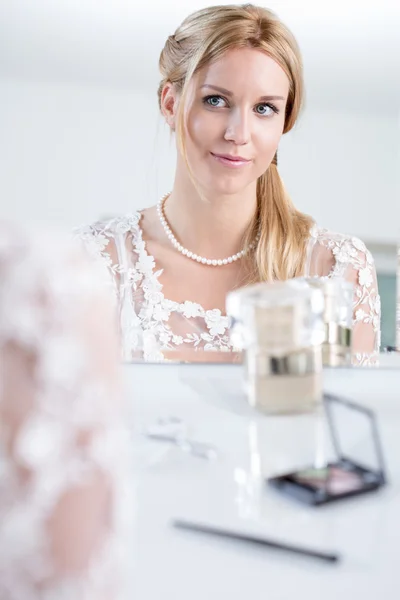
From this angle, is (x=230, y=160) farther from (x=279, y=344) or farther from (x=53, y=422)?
(x=53, y=422)

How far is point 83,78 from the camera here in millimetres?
691

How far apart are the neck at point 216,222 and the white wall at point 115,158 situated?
0.18 meters

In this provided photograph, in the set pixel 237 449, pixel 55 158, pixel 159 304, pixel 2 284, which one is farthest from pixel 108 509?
pixel 159 304

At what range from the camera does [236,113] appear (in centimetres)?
79

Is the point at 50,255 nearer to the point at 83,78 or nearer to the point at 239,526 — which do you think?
the point at 239,526

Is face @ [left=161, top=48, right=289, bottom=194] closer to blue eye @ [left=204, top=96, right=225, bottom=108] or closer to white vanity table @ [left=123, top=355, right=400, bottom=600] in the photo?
blue eye @ [left=204, top=96, right=225, bottom=108]

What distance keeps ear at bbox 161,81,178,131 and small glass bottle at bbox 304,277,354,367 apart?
0.78ft

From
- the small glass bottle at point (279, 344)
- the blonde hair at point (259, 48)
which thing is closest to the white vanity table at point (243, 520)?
the small glass bottle at point (279, 344)

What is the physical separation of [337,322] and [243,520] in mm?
351

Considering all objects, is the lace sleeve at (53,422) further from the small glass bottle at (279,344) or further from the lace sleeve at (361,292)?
the lace sleeve at (361,292)

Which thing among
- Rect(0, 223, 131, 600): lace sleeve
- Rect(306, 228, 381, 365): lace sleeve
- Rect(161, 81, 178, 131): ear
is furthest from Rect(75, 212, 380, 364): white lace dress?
Rect(0, 223, 131, 600): lace sleeve

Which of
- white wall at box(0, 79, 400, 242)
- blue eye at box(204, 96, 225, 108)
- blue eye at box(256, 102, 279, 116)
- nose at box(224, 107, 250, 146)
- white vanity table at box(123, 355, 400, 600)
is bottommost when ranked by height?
white vanity table at box(123, 355, 400, 600)

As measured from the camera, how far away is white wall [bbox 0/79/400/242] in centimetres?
68

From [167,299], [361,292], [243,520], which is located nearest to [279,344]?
[243,520]
